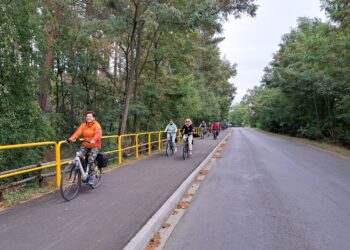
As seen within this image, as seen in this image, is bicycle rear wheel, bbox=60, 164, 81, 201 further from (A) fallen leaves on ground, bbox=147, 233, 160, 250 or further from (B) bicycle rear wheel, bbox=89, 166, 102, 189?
(A) fallen leaves on ground, bbox=147, 233, 160, 250

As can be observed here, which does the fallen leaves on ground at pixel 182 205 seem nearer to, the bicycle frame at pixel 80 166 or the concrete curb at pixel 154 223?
the concrete curb at pixel 154 223

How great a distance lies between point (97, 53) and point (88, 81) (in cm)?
189

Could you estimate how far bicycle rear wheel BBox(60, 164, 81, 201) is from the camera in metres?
6.91

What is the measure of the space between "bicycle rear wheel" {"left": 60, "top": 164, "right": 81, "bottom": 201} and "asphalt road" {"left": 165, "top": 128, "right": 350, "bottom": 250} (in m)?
2.39

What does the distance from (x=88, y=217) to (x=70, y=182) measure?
1.59m

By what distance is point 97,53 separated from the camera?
804 inches

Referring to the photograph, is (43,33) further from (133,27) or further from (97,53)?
(97,53)

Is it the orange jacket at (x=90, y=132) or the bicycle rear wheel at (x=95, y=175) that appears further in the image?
the bicycle rear wheel at (x=95, y=175)

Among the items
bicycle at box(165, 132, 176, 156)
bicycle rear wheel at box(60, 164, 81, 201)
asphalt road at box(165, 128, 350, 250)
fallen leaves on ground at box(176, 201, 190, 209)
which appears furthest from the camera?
bicycle at box(165, 132, 176, 156)

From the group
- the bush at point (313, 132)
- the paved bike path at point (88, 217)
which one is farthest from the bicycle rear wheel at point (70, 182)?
the bush at point (313, 132)

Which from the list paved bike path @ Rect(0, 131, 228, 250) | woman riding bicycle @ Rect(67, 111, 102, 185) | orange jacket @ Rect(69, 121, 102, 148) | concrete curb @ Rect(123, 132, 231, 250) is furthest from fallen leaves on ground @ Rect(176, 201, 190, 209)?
orange jacket @ Rect(69, 121, 102, 148)

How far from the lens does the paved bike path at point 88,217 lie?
15.1 ft

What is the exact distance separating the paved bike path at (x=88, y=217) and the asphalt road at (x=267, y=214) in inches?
28.8

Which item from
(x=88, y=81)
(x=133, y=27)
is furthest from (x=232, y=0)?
(x=88, y=81)
